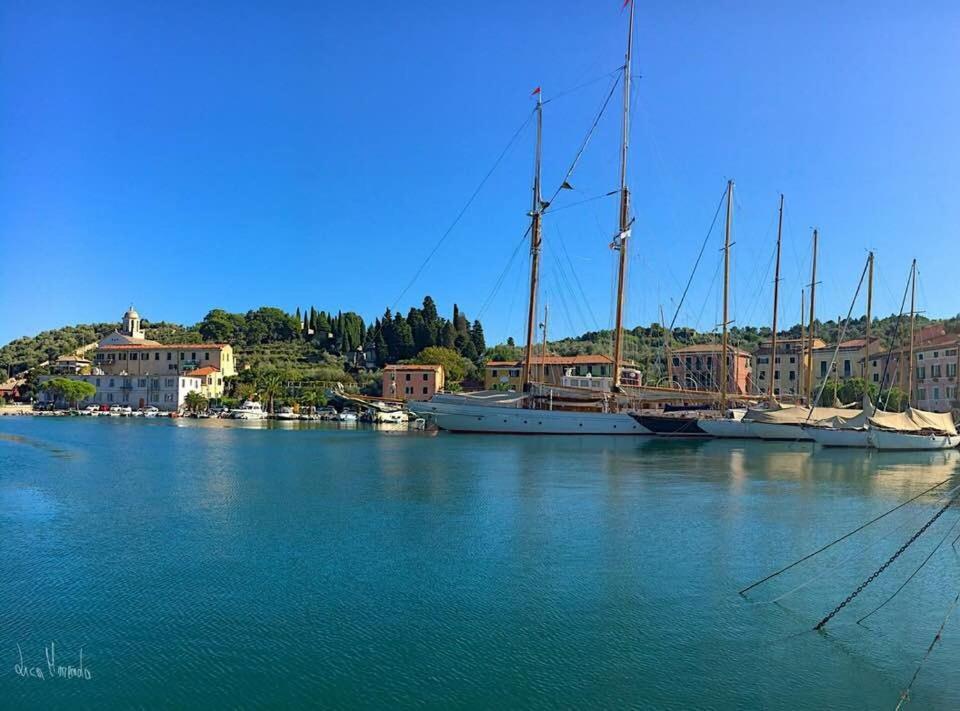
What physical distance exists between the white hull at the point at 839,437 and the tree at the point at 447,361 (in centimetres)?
5843

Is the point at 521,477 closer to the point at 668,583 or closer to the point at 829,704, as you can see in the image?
the point at 668,583

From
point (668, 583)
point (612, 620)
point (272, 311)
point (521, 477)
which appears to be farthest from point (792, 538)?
point (272, 311)

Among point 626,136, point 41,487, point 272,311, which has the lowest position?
point 41,487

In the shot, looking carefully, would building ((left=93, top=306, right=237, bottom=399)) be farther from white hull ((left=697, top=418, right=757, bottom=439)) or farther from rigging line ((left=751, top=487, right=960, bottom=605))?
rigging line ((left=751, top=487, right=960, bottom=605))

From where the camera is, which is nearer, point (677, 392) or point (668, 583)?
point (668, 583)

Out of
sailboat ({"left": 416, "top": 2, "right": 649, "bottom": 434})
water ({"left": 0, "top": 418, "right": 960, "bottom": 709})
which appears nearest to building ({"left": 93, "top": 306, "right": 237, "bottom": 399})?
sailboat ({"left": 416, "top": 2, "right": 649, "bottom": 434})

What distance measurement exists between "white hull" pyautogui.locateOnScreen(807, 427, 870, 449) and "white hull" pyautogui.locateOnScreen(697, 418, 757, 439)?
910 cm

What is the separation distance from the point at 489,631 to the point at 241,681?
11.9ft

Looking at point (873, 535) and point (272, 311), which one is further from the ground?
point (272, 311)

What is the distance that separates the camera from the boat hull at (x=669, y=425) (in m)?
56.0

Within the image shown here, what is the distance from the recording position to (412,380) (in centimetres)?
9431

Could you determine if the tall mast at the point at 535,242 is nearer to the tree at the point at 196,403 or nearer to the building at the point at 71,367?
→ the tree at the point at 196,403

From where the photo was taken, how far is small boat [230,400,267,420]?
9019 centimetres

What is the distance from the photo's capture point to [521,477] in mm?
29219
